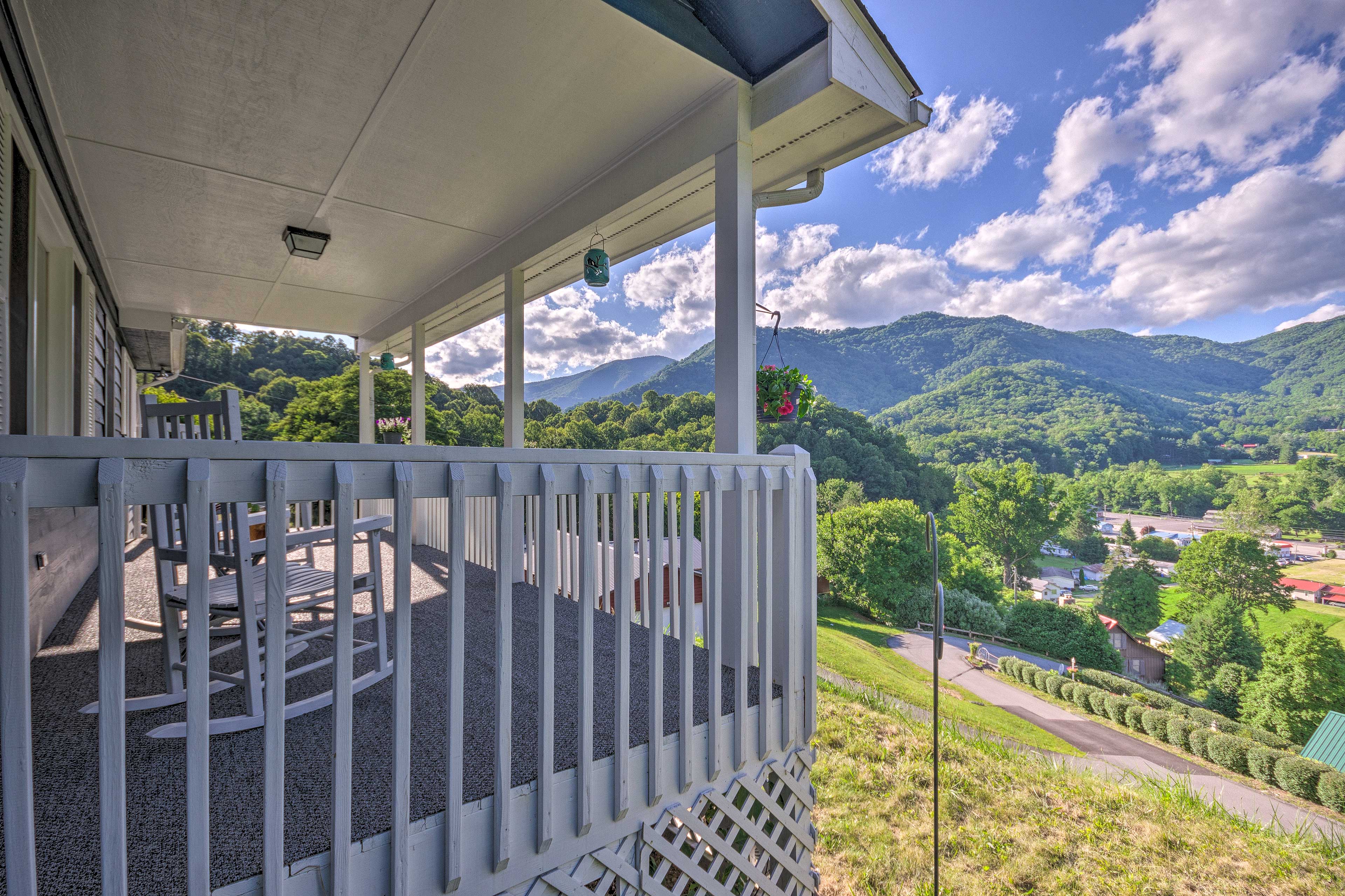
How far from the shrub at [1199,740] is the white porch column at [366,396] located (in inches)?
700

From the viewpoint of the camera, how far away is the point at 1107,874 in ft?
11.1

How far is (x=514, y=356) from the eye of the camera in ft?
12.9

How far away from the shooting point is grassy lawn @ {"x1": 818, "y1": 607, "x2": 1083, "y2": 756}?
1370cm

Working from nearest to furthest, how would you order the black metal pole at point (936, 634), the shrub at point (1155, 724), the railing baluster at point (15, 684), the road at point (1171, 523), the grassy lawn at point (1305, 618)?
the railing baluster at point (15, 684) → the black metal pole at point (936, 634) → the shrub at point (1155, 724) → the grassy lawn at point (1305, 618) → the road at point (1171, 523)

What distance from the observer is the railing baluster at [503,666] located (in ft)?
3.86

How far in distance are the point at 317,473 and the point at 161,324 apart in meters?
6.98

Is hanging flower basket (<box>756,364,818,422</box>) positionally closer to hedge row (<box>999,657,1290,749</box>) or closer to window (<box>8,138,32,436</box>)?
window (<box>8,138,32,436</box>)

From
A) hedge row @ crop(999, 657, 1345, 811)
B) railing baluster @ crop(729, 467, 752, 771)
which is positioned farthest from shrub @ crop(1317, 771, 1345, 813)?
railing baluster @ crop(729, 467, 752, 771)

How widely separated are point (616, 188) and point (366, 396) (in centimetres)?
503

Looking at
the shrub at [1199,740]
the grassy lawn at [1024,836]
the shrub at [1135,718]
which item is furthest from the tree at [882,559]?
the grassy lawn at [1024,836]

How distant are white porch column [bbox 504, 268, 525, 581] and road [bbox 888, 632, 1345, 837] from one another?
7.72 m

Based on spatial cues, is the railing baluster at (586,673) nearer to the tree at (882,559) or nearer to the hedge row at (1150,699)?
the hedge row at (1150,699)

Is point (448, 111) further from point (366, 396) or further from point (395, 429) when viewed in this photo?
point (366, 396)

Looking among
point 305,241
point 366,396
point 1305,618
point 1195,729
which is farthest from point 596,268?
point 1305,618
